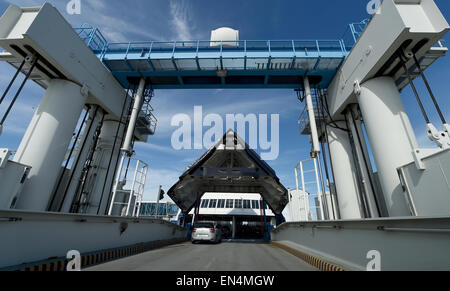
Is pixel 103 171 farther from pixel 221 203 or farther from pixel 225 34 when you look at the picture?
pixel 221 203

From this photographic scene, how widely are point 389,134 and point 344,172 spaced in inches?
144

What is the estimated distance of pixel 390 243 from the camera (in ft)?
10.5

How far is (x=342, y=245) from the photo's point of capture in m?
4.70

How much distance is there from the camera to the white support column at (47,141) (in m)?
7.73

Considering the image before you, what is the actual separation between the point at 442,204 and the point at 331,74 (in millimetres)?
9822

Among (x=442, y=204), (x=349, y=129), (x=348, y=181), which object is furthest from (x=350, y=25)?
(x=442, y=204)

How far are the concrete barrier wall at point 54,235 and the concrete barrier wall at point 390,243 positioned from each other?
708 cm

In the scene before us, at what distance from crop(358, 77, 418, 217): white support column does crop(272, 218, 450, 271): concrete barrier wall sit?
340 centimetres

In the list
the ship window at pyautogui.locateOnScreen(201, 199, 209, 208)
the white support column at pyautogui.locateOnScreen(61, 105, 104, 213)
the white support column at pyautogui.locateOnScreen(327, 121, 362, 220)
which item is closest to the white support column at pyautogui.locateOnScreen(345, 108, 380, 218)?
the white support column at pyautogui.locateOnScreen(327, 121, 362, 220)

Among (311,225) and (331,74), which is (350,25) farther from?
(311,225)

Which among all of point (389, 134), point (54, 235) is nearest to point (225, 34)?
point (389, 134)

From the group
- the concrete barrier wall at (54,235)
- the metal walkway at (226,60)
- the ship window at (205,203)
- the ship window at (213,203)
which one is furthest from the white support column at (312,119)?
the ship window at (205,203)

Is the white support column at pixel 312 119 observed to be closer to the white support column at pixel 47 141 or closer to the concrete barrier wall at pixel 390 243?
the concrete barrier wall at pixel 390 243

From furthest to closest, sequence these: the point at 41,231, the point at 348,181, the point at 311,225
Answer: the point at 348,181
the point at 311,225
the point at 41,231
